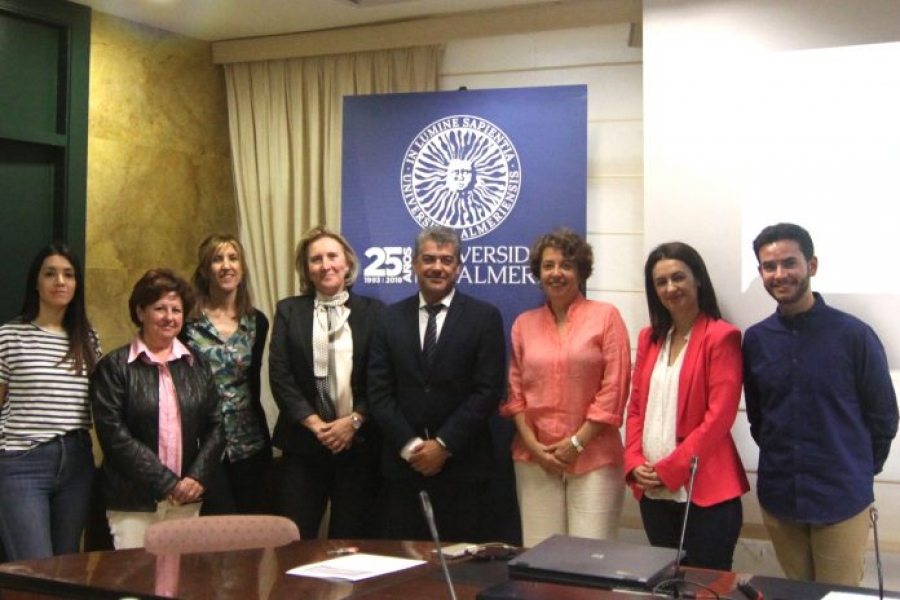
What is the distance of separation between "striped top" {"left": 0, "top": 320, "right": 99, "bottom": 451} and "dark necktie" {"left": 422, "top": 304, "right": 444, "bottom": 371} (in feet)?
4.23

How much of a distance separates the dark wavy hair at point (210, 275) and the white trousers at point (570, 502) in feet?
4.30

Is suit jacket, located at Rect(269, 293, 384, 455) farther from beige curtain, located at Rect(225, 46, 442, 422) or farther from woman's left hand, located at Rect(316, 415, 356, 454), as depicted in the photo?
beige curtain, located at Rect(225, 46, 442, 422)

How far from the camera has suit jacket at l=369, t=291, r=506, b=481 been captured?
3645 millimetres

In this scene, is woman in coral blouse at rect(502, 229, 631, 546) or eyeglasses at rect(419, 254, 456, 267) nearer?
woman in coral blouse at rect(502, 229, 631, 546)

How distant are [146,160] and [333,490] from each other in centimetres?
206

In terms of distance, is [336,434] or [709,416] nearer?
[709,416]

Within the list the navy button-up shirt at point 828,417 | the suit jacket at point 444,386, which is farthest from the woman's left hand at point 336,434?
the navy button-up shirt at point 828,417

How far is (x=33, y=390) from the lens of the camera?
3553mm

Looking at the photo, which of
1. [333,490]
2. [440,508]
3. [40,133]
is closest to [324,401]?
[333,490]

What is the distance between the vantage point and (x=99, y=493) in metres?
4.09

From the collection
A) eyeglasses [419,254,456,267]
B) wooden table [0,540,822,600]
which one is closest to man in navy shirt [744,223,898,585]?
wooden table [0,540,822,600]

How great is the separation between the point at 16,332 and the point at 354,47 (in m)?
2.16

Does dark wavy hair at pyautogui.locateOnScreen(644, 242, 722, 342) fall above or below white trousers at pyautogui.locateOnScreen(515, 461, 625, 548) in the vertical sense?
above

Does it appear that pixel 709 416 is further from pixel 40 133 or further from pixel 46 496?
pixel 40 133
